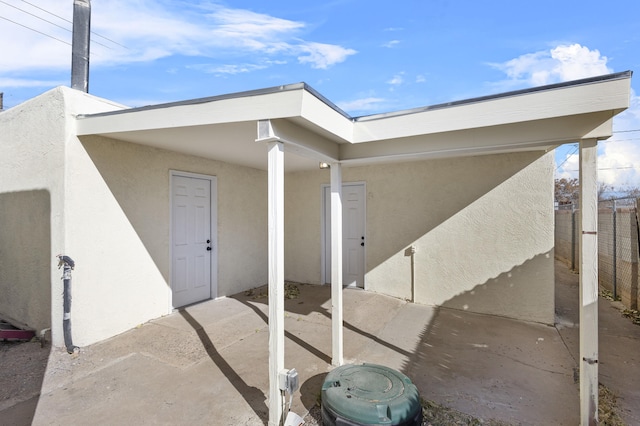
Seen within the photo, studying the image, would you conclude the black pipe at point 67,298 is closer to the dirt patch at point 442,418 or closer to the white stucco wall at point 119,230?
the white stucco wall at point 119,230

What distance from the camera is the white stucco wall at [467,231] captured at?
186 inches

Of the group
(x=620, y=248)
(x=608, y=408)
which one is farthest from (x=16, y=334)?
(x=620, y=248)

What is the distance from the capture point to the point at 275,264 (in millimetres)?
2414

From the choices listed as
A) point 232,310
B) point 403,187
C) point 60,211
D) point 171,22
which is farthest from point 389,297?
point 171,22

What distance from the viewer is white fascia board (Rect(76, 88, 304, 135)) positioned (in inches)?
92.1

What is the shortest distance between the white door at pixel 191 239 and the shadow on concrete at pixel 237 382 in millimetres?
1162

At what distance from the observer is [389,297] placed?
584 centimetres

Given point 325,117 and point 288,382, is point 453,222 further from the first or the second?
point 288,382

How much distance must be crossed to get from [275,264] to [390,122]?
1.74 meters

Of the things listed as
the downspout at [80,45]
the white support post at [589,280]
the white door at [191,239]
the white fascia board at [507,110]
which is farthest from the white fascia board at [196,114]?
the white support post at [589,280]

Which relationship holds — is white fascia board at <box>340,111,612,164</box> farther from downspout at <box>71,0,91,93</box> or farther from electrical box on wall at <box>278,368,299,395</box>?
downspout at <box>71,0,91,93</box>

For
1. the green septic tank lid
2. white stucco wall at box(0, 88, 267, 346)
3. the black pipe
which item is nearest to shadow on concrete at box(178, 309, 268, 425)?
the green septic tank lid

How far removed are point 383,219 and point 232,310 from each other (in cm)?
326

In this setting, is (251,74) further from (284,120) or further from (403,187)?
(284,120)
